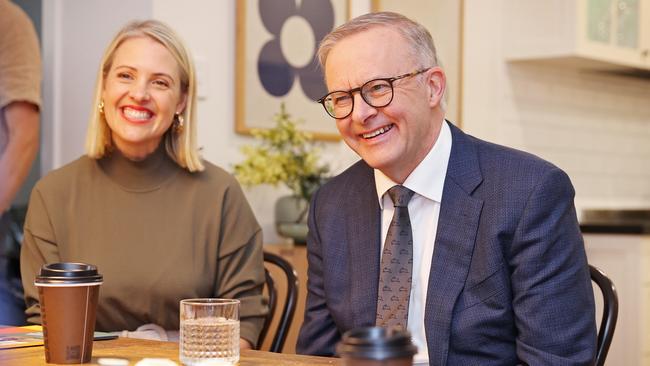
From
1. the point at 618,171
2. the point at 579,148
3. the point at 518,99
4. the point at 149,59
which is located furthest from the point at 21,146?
the point at 618,171

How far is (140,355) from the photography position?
1693 millimetres

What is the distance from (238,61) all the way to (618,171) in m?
2.77

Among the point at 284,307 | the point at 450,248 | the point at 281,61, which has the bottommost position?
the point at 284,307

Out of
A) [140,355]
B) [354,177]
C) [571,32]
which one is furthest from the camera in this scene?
[571,32]

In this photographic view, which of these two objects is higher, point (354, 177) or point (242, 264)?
point (354, 177)

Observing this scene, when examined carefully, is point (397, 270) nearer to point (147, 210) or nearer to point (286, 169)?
point (147, 210)

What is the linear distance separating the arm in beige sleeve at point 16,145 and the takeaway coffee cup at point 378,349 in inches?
91.7

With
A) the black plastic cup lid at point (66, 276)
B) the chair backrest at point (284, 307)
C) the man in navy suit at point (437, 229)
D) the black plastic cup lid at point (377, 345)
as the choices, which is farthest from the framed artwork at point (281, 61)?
the black plastic cup lid at point (377, 345)

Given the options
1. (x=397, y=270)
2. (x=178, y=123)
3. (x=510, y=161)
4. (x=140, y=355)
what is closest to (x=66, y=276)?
(x=140, y=355)

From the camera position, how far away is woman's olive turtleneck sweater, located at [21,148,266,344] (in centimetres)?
243

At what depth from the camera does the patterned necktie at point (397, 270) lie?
1937 millimetres

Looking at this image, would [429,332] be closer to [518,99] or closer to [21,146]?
[21,146]

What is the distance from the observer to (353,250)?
2.06 metres

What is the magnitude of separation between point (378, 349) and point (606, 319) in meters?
1.13
